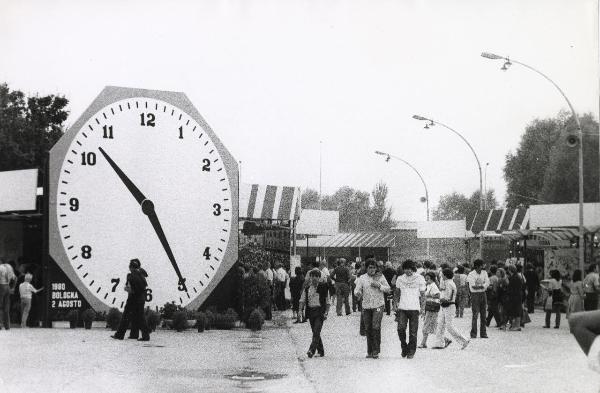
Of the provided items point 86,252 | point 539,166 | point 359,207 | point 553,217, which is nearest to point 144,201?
point 86,252

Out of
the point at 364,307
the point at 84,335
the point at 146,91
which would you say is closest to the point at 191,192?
the point at 146,91

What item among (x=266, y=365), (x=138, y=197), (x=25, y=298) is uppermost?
A: (x=138, y=197)

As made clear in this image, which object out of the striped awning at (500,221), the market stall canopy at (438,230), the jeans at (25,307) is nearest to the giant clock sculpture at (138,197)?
the jeans at (25,307)

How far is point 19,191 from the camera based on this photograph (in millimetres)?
24984

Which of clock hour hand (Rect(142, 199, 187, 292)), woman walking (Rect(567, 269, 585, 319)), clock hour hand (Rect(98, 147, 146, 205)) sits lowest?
woman walking (Rect(567, 269, 585, 319))

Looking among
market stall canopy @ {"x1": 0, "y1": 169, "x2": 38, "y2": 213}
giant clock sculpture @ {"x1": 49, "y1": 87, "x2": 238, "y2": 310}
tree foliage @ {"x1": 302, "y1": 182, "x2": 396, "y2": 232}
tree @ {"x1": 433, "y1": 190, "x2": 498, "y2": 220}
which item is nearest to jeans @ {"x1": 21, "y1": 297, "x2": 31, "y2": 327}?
giant clock sculpture @ {"x1": 49, "y1": 87, "x2": 238, "y2": 310}

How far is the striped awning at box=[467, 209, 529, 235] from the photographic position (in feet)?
142

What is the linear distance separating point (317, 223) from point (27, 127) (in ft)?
56.6

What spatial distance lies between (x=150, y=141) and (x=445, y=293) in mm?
7208

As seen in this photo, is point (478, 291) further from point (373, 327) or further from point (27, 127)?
point (27, 127)

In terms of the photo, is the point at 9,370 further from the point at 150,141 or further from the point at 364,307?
the point at 150,141

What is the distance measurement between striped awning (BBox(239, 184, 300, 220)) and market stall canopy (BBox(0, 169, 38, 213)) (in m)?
9.67

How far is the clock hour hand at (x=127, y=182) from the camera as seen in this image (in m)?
19.6

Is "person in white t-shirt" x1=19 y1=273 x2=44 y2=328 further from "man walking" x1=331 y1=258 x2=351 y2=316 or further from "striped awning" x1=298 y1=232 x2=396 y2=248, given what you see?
"striped awning" x1=298 y1=232 x2=396 y2=248
